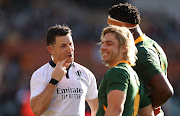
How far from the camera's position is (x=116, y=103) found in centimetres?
341

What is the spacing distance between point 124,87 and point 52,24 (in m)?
13.7

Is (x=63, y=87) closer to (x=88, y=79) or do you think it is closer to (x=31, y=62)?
(x=88, y=79)

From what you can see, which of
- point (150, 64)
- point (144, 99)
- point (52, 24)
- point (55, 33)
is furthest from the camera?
point (52, 24)

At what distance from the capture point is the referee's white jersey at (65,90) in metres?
4.39

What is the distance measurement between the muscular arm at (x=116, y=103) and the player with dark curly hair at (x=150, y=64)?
0.65 metres

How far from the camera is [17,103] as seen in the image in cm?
1343

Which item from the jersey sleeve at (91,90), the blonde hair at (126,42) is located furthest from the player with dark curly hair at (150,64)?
the jersey sleeve at (91,90)

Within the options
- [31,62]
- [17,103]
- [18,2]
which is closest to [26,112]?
[17,103]

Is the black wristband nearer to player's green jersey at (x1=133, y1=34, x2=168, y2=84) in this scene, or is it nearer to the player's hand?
the player's hand

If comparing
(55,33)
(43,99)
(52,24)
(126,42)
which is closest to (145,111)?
(126,42)

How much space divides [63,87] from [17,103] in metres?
9.29

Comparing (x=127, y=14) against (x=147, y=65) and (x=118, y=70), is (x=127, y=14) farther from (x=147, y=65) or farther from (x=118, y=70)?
(x=118, y=70)

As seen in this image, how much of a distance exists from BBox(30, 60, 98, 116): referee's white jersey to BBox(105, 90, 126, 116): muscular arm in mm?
1056

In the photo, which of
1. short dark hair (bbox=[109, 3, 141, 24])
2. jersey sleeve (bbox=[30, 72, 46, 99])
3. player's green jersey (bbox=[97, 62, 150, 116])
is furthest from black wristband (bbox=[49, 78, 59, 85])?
short dark hair (bbox=[109, 3, 141, 24])
